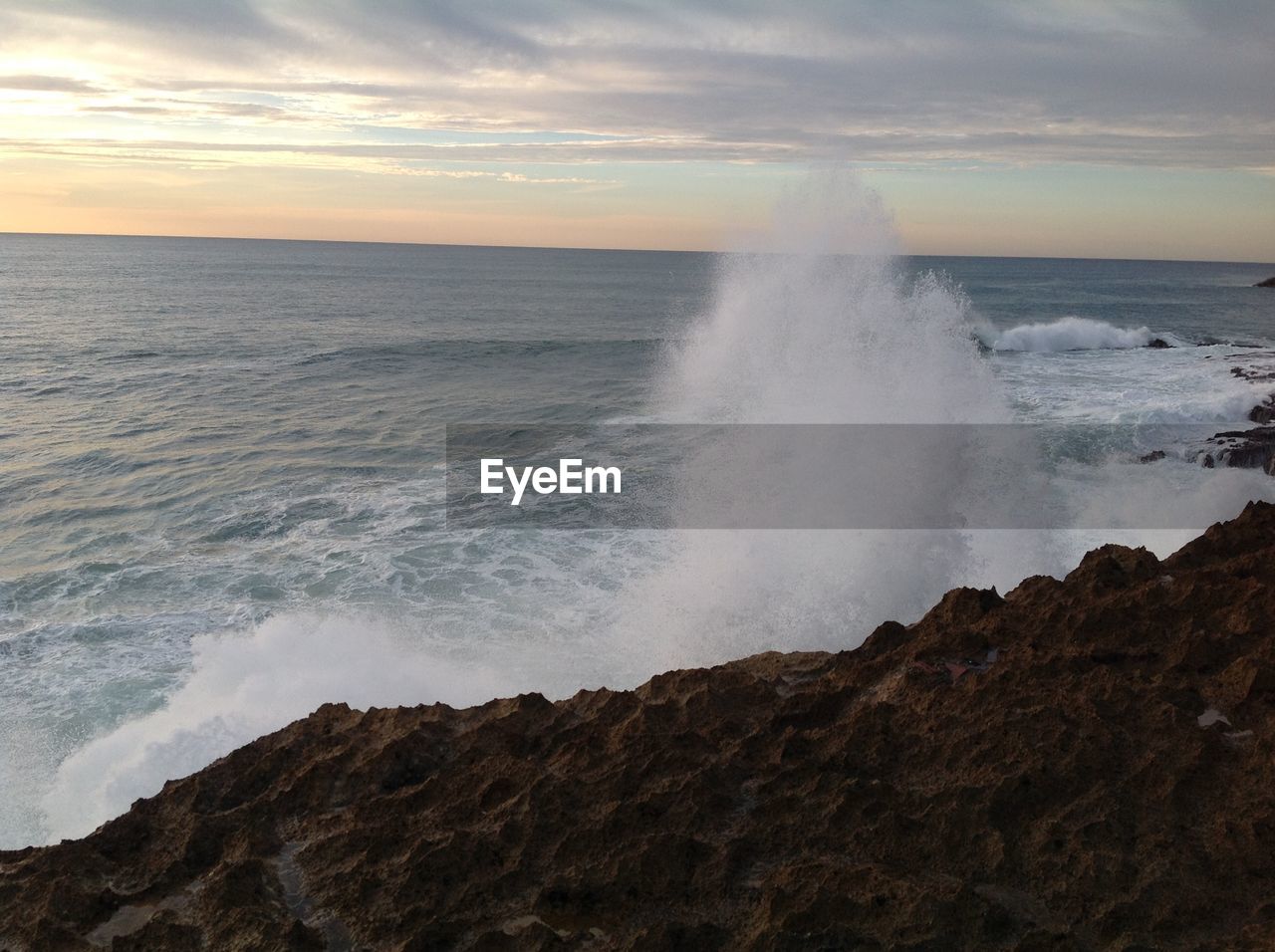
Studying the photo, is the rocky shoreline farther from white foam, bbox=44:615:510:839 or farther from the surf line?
white foam, bbox=44:615:510:839

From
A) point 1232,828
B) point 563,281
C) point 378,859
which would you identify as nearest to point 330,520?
point 378,859

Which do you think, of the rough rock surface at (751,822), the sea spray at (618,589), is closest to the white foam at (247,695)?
the sea spray at (618,589)

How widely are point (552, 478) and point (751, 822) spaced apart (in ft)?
47.9

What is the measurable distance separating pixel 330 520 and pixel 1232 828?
14136 mm

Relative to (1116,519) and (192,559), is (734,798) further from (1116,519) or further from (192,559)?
(1116,519)

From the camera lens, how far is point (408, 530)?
15.9 meters

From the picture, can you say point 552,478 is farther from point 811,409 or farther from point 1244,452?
point 1244,452

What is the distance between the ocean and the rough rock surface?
353 centimetres

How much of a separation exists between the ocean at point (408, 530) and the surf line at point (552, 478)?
1269 millimetres

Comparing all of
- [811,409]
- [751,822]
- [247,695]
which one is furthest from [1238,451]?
[247,695]

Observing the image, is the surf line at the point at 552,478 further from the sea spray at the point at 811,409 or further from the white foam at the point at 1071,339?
the white foam at the point at 1071,339

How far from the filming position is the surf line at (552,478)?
1867 centimetres

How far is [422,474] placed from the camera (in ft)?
65.3

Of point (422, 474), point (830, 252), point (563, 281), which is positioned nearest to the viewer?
point (422, 474)
